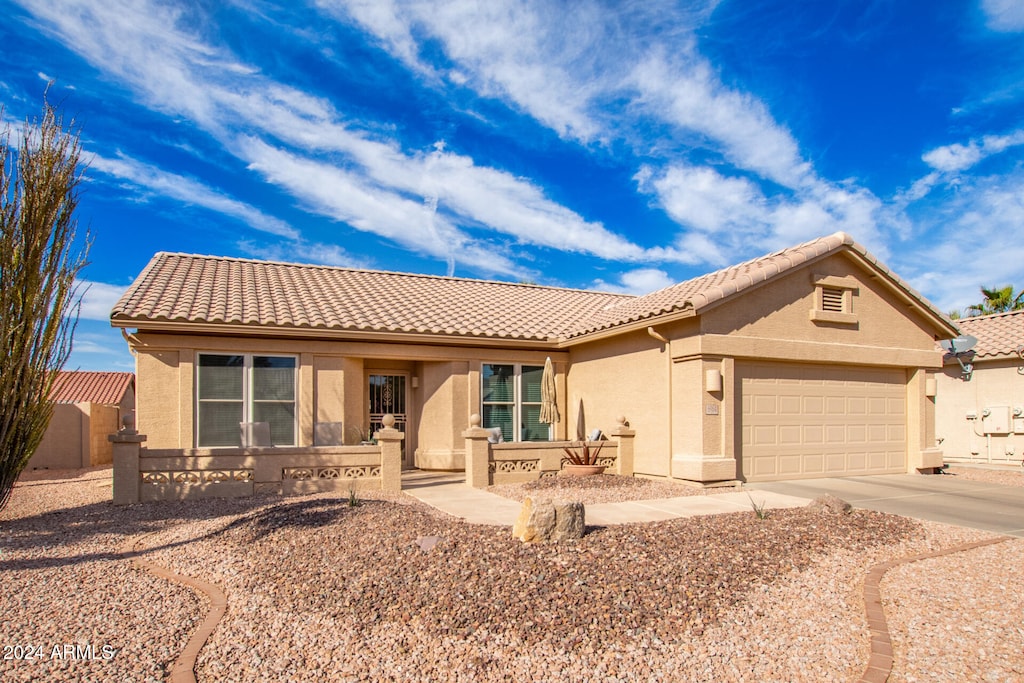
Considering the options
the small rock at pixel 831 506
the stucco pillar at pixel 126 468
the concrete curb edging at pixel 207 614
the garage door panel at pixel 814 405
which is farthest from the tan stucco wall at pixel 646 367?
the concrete curb edging at pixel 207 614

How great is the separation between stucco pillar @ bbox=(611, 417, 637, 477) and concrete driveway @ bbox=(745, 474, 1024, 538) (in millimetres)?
2300

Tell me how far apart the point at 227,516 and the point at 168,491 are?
216 centimetres

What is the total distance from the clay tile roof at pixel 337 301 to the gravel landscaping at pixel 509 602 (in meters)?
5.68

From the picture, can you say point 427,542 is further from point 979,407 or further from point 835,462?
point 979,407

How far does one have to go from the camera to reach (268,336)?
44.3ft

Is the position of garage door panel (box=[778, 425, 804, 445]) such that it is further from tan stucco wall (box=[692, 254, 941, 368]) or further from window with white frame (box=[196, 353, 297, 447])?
window with white frame (box=[196, 353, 297, 447])

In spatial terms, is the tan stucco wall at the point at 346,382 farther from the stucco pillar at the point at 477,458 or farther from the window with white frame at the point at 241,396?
the stucco pillar at the point at 477,458

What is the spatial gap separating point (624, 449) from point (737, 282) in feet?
12.7

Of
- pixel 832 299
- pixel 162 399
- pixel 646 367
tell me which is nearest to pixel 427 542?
pixel 646 367

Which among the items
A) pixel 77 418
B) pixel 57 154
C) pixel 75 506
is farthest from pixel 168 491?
pixel 77 418

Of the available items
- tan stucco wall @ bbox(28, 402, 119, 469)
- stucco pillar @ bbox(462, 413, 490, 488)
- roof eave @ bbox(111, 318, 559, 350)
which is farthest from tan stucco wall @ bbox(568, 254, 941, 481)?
tan stucco wall @ bbox(28, 402, 119, 469)

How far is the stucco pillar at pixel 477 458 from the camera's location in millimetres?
12125

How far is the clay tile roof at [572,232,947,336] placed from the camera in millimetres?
11969

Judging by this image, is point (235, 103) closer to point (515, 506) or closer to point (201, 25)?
point (201, 25)
